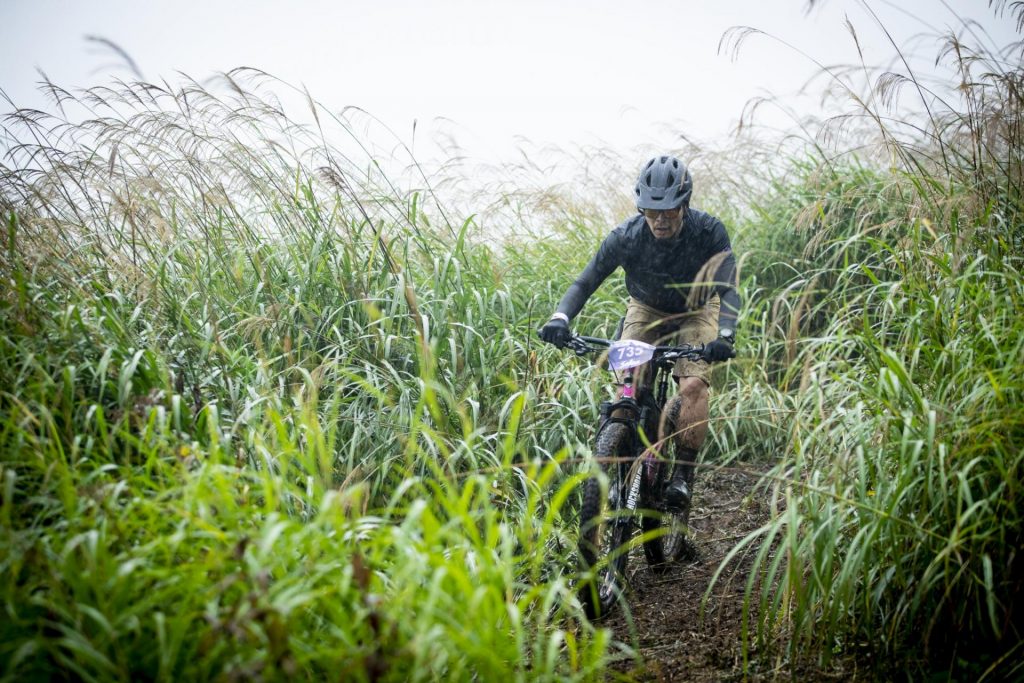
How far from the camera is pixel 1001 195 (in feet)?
11.9

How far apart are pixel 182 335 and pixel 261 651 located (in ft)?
6.56

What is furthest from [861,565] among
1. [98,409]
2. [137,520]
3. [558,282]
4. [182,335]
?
[558,282]

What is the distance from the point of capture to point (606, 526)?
346 cm

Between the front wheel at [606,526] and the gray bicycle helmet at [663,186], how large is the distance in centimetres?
111

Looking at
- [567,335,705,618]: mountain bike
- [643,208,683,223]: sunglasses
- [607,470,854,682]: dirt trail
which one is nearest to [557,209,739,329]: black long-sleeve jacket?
[643,208,683,223]: sunglasses

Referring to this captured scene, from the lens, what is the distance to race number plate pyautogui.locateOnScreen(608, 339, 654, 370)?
11.1 feet

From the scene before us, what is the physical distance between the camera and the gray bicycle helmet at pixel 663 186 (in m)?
3.80

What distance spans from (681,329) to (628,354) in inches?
34.6

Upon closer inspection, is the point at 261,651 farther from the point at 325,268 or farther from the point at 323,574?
the point at 325,268

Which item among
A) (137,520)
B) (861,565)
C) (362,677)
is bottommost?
(861,565)

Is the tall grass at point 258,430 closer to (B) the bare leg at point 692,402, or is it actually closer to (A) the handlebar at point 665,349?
(A) the handlebar at point 665,349

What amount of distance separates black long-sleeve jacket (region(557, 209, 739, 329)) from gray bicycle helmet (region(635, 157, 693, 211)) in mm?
247

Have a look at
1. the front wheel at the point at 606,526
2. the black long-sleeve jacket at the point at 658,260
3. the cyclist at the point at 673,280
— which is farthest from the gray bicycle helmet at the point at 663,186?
the front wheel at the point at 606,526

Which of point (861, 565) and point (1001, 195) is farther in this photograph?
point (1001, 195)
